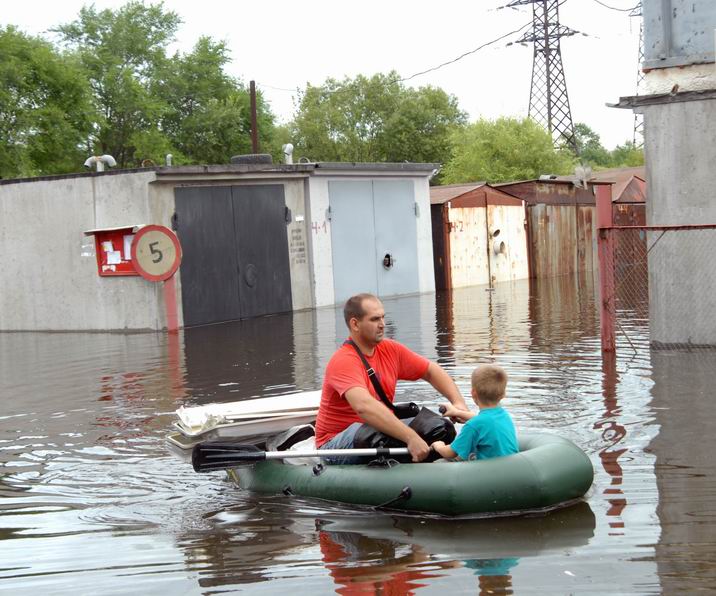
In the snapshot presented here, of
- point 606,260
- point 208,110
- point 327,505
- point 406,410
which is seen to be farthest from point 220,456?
point 208,110

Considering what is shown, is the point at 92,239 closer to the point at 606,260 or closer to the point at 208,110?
the point at 606,260

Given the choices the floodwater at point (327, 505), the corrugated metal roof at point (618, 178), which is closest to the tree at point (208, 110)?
the corrugated metal roof at point (618, 178)

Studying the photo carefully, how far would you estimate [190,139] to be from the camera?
2692 inches

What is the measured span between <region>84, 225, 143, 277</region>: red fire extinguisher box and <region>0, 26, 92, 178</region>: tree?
97.1 feet

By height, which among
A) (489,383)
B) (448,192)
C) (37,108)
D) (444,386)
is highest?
→ (37,108)

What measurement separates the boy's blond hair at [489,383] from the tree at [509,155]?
48445 mm

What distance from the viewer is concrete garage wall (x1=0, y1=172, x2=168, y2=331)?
2258 cm

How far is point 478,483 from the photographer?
680 centimetres

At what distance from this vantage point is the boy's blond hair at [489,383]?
6836mm

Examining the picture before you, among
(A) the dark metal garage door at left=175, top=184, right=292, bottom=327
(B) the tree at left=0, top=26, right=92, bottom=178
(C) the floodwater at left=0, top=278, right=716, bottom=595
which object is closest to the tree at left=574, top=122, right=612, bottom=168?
(B) the tree at left=0, top=26, right=92, bottom=178

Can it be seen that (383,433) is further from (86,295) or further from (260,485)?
(86,295)

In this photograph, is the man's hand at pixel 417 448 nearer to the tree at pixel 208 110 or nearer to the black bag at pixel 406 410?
the black bag at pixel 406 410

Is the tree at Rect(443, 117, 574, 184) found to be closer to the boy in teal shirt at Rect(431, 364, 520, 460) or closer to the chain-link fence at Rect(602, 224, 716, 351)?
the chain-link fence at Rect(602, 224, 716, 351)

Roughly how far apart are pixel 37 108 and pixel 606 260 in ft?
146
